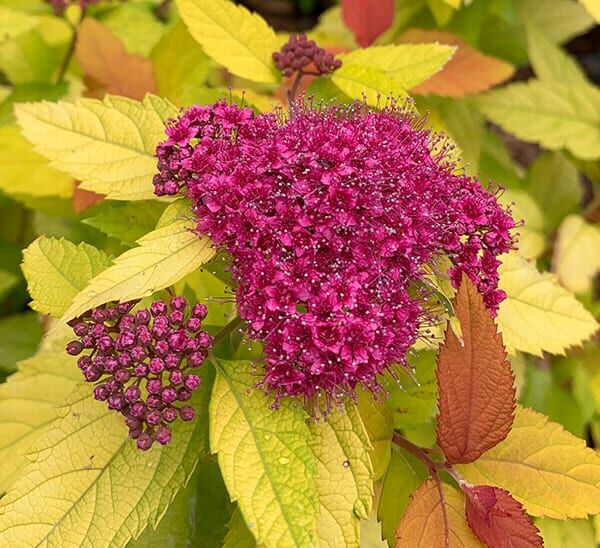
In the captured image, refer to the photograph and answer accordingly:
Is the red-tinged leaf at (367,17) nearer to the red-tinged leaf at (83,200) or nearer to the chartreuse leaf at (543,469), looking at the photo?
the red-tinged leaf at (83,200)

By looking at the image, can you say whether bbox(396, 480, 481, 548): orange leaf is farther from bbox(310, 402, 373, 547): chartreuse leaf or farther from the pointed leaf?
the pointed leaf

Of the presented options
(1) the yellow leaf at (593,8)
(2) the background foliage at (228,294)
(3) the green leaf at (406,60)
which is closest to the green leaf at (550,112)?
(2) the background foliage at (228,294)

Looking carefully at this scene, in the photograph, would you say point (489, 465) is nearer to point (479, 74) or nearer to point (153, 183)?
point (153, 183)

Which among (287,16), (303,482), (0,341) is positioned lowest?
(0,341)

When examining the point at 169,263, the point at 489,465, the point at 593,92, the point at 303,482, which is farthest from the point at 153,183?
the point at 593,92

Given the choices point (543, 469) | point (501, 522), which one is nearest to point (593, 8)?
point (543, 469)

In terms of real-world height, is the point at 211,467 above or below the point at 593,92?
below

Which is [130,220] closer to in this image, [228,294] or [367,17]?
[228,294]
